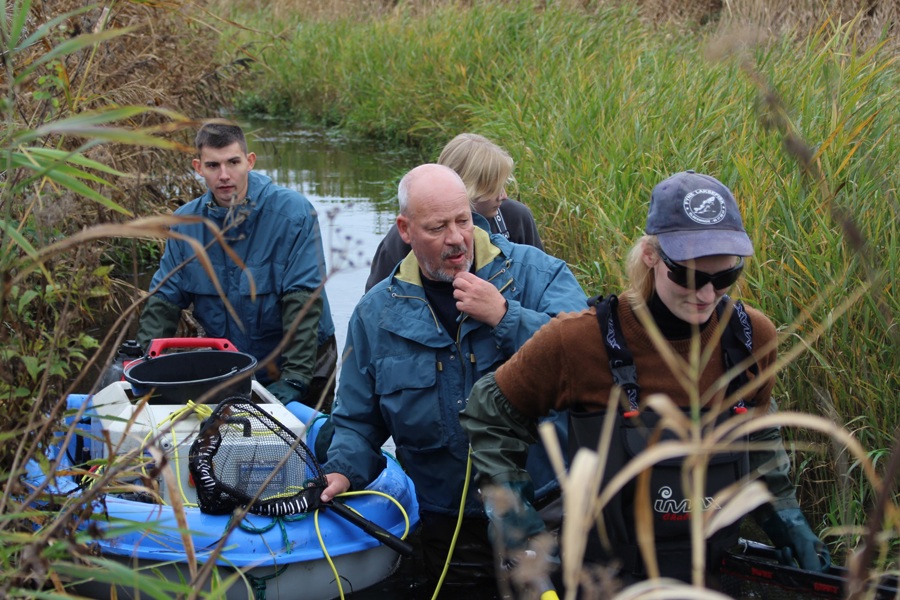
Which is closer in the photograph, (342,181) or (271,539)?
(271,539)

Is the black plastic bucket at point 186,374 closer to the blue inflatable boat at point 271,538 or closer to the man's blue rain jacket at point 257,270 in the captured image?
the blue inflatable boat at point 271,538

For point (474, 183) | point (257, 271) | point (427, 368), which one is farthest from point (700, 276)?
point (257, 271)

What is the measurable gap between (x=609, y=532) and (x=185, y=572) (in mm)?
1549

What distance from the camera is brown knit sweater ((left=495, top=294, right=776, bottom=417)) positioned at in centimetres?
274

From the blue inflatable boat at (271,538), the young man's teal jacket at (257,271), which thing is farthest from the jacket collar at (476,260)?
the young man's teal jacket at (257,271)

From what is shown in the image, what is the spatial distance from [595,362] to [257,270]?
8.91 ft

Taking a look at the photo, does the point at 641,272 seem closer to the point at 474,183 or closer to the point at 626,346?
the point at 626,346

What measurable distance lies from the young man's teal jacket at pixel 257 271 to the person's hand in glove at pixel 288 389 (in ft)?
0.55

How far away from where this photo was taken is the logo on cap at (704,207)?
8.70 ft

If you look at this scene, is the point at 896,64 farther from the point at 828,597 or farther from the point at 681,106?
the point at 828,597

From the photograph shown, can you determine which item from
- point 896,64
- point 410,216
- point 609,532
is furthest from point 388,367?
point 896,64

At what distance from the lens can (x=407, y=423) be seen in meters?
3.72

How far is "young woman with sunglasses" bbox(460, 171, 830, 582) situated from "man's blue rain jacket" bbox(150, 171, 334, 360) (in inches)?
95.1

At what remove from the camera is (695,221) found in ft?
8.68
